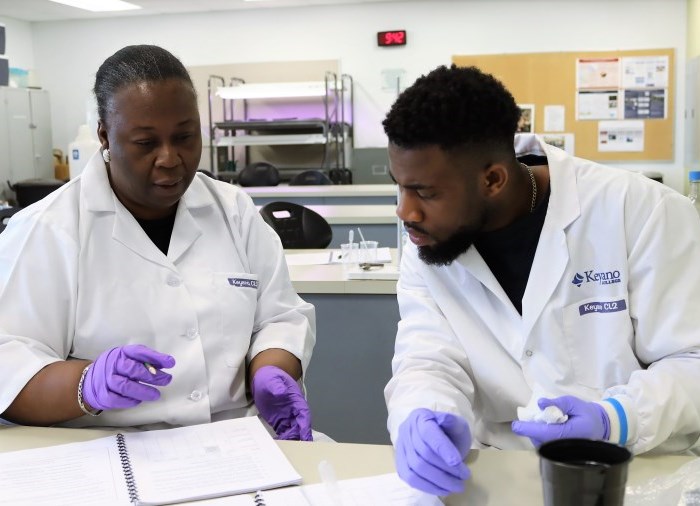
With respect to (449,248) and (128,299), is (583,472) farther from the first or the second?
(128,299)

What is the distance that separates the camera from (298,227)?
10.6ft

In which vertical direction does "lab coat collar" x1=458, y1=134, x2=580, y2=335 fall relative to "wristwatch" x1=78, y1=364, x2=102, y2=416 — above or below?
above

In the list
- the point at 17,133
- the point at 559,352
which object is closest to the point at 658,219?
the point at 559,352

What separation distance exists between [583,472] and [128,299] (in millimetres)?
924

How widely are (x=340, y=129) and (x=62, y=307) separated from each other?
19.5 feet

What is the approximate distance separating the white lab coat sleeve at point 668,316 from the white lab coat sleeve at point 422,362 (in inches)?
10.0

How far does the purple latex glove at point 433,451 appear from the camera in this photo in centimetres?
89

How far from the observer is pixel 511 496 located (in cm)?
91

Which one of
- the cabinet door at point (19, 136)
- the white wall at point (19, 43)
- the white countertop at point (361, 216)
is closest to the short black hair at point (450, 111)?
the white countertop at point (361, 216)

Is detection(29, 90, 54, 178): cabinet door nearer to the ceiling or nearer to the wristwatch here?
the ceiling

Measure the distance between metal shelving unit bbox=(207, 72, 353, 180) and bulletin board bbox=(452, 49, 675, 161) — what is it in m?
1.34

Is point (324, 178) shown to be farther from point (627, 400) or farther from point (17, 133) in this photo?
point (627, 400)

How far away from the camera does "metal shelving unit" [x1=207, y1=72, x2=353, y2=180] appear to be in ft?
21.7

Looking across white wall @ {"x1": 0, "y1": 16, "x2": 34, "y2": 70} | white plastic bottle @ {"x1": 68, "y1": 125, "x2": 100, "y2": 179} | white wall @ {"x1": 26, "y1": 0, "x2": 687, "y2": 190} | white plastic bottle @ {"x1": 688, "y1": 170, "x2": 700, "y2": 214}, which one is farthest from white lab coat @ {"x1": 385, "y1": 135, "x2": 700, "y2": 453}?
white wall @ {"x1": 0, "y1": 16, "x2": 34, "y2": 70}
